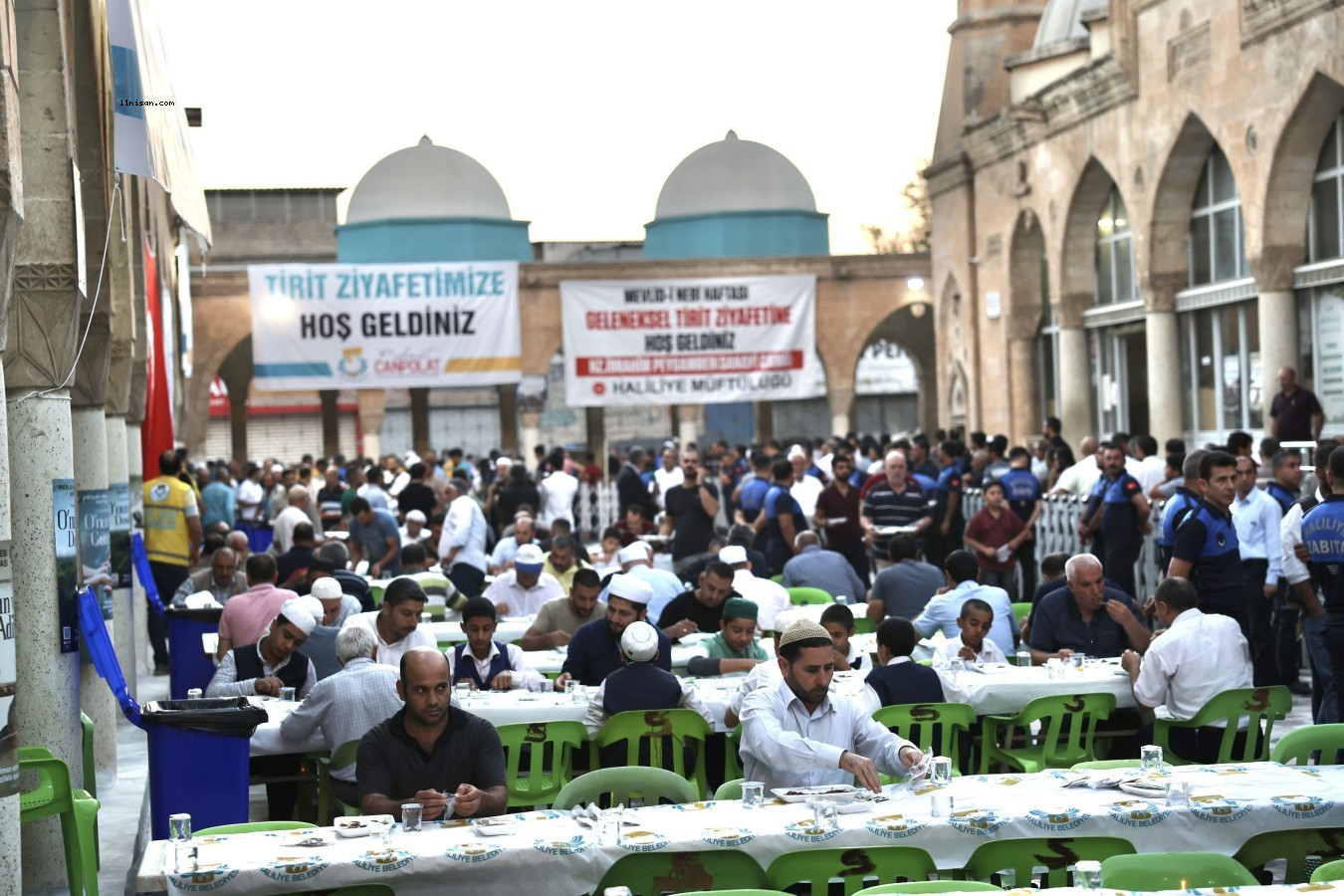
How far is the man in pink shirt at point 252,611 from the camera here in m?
9.48

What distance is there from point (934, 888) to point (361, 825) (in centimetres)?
201

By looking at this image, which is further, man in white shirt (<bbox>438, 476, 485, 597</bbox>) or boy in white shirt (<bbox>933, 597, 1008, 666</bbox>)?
A: man in white shirt (<bbox>438, 476, 485, 597</bbox>)

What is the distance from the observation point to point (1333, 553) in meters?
7.85

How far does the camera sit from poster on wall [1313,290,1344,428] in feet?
51.2

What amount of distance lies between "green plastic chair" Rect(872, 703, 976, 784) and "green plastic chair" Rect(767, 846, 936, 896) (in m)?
2.10

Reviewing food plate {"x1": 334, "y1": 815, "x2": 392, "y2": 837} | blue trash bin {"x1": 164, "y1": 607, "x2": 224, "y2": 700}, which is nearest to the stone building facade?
blue trash bin {"x1": 164, "y1": 607, "x2": 224, "y2": 700}

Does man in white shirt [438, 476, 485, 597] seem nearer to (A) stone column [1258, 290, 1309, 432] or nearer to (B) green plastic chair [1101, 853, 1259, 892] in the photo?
(A) stone column [1258, 290, 1309, 432]

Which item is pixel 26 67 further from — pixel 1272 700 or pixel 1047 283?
pixel 1047 283

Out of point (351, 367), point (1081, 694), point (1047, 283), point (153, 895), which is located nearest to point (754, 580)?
point (1081, 694)

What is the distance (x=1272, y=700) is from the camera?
7227 millimetres

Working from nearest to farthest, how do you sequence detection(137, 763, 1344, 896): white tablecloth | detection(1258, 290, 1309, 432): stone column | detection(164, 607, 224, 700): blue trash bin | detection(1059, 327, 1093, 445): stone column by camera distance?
detection(137, 763, 1344, 896): white tablecloth → detection(164, 607, 224, 700): blue trash bin → detection(1258, 290, 1309, 432): stone column → detection(1059, 327, 1093, 445): stone column

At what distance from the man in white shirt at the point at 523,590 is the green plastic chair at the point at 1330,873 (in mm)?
7128

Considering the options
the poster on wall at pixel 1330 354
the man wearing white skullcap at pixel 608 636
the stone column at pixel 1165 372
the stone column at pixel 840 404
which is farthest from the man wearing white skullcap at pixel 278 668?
the stone column at pixel 840 404

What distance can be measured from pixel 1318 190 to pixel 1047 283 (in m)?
6.77
